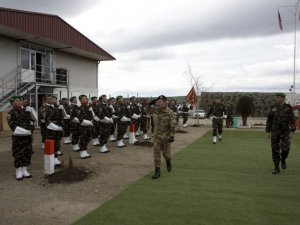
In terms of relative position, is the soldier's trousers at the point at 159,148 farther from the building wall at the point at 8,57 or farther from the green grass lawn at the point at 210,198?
the building wall at the point at 8,57

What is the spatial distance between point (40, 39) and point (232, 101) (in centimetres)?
2653

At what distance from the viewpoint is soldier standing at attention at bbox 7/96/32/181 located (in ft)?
26.3

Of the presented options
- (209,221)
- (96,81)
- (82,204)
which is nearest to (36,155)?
(82,204)

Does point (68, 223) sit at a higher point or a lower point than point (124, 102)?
lower

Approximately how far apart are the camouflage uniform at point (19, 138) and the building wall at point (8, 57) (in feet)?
46.5

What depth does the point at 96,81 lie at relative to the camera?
108 ft

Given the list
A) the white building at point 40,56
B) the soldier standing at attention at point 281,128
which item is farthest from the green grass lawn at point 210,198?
the white building at point 40,56

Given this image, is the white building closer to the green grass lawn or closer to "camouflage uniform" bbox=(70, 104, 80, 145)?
"camouflage uniform" bbox=(70, 104, 80, 145)

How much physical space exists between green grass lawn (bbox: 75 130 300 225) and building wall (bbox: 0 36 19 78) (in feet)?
49.1

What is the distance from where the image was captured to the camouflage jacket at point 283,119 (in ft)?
29.2

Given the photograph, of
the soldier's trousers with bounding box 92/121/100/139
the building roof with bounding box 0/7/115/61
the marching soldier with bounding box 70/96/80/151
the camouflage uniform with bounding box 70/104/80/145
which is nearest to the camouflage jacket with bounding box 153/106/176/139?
the marching soldier with bounding box 70/96/80/151

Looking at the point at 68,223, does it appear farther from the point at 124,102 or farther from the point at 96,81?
the point at 96,81

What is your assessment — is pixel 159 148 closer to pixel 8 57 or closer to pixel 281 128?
pixel 281 128

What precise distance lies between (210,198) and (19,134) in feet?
14.4
